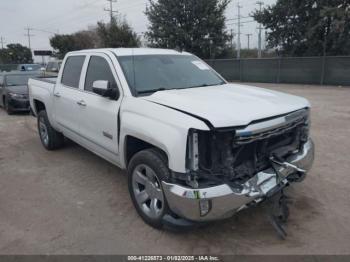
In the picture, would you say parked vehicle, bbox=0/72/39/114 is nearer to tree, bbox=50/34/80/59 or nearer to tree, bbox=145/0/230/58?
tree, bbox=145/0/230/58

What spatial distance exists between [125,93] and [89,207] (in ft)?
4.94

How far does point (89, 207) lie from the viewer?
4.28m

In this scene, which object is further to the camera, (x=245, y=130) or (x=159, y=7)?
(x=159, y=7)

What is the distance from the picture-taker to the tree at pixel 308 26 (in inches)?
953

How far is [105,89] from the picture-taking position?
3967mm

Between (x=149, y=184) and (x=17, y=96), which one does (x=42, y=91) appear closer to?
(x=149, y=184)

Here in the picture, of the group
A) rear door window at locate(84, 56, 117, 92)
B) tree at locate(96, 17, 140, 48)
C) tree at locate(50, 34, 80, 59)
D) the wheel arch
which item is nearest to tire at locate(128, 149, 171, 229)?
rear door window at locate(84, 56, 117, 92)

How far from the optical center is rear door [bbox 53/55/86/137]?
16.7 feet

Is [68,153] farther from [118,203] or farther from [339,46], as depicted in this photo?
[339,46]

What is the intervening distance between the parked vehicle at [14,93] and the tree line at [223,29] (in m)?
19.7

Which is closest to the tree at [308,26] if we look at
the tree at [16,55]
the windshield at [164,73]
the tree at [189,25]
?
the tree at [189,25]

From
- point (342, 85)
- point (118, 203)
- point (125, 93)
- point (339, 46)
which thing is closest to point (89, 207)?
point (118, 203)

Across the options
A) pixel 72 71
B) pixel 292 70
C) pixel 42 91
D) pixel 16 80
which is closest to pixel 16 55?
pixel 292 70

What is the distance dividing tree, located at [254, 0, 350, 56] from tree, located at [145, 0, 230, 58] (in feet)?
12.6
